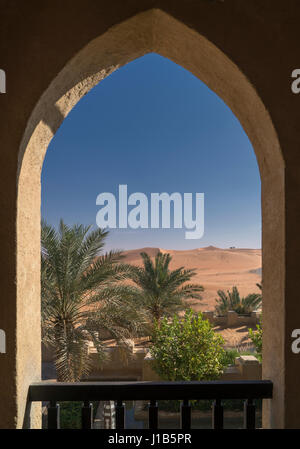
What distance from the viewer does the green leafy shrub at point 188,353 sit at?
8.19 metres

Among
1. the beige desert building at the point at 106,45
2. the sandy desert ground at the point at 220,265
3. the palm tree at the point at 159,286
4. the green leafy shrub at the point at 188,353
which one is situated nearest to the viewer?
the beige desert building at the point at 106,45

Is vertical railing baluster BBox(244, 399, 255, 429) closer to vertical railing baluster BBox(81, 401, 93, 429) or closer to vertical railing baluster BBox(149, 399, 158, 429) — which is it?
vertical railing baluster BBox(149, 399, 158, 429)

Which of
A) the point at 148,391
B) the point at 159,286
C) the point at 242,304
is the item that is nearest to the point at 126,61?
the point at 148,391

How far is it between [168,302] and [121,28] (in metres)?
10.7

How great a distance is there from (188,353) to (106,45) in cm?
791

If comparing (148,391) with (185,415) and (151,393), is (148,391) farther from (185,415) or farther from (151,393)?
(185,415)

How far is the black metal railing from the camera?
1.57 m

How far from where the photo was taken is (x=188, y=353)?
8.27 meters

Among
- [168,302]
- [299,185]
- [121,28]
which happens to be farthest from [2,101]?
[168,302]

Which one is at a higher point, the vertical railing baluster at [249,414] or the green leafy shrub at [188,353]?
the vertical railing baluster at [249,414]

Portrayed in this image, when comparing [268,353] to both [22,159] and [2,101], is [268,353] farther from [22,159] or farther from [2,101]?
[2,101]

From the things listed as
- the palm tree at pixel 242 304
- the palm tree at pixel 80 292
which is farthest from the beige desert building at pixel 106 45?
the palm tree at pixel 242 304

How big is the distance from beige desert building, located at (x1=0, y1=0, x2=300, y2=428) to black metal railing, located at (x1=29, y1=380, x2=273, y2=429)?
8 centimetres

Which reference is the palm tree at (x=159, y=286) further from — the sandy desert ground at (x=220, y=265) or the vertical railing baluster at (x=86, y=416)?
the sandy desert ground at (x=220, y=265)
